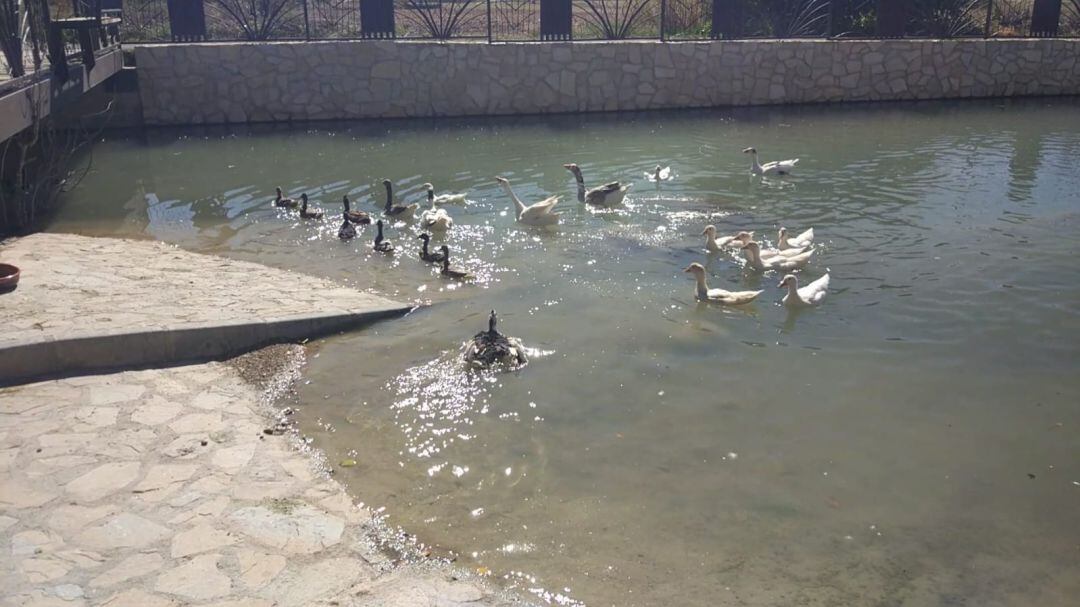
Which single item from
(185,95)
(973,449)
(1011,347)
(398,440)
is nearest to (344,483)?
(398,440)

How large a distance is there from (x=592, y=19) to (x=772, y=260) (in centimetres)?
1535

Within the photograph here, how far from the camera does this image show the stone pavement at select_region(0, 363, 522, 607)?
4816mm

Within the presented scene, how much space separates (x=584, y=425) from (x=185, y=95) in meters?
17.4

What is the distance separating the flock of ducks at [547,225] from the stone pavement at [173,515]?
224 centimetres

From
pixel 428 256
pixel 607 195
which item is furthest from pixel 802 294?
pixel 607 195

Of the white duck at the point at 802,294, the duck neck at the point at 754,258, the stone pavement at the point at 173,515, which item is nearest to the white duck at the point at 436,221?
the duck neck at the point at 754,258

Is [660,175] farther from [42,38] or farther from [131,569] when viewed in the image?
[131,569]

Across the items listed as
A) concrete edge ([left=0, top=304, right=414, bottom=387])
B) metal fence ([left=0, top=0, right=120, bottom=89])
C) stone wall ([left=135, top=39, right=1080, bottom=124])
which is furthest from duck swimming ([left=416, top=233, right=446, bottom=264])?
stone wall ([left=135, top=39, right=1080, bottom=124])

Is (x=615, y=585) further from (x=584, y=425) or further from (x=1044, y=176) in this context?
(x=1044, y=176)

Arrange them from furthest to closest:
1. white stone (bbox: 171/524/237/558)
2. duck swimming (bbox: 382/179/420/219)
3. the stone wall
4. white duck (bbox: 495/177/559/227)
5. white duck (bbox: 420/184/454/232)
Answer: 1. the stone wall
2. duck swimming (bbox: 382/179/420/219)
3. white duck (bbox: 495/177/559/227)
4. white duck (bbox: 420/184/454/232)
5. white stone (bbox: 171/524/237/558)

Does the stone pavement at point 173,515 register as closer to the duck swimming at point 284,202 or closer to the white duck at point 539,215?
the white duck at point 539,215

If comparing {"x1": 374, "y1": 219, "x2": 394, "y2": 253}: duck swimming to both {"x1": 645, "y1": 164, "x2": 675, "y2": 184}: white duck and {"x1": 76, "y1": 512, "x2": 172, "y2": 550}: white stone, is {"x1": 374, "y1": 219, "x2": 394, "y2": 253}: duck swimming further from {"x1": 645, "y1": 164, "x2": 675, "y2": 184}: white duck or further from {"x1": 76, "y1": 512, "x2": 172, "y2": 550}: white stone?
{"x1": 76, "y1": 512, "x2": 172, "y2": 550}: white stone

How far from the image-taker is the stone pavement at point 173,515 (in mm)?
4816

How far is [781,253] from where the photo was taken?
35.1 feet
